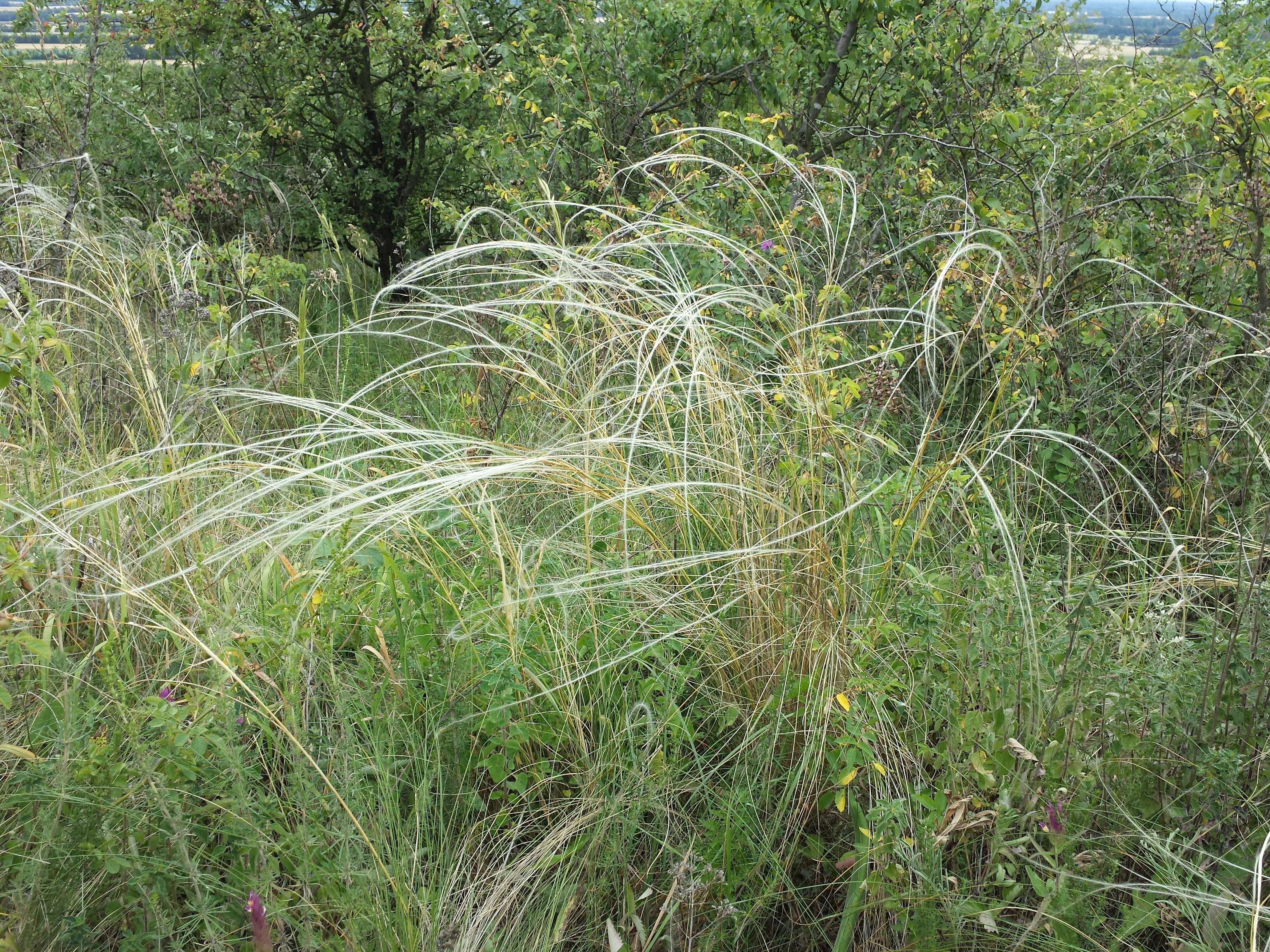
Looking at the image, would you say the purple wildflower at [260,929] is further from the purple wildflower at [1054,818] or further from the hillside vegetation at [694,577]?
the purple wildflower at [1054,818]

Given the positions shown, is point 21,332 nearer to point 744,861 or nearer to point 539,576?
point 539,576

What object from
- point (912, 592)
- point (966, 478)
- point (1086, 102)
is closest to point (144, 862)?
point (912, 592)

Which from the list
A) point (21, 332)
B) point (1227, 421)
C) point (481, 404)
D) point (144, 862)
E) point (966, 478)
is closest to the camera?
point (144, 862)

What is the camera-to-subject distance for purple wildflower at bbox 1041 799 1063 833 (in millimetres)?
1530

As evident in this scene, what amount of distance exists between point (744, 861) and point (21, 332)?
173 centimetres

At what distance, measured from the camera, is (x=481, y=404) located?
3.25 metres

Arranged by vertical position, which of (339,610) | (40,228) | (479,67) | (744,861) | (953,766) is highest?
(479,67)

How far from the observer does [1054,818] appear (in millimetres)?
1541

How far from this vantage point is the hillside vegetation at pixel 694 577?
1.58 metres

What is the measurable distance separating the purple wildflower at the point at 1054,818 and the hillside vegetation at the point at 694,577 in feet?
0.14

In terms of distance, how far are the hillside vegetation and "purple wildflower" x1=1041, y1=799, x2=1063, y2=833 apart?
43 millimetres

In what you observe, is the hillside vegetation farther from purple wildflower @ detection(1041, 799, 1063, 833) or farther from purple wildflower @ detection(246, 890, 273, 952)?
purple wildflower @ detection(246, 890, 273, 952)

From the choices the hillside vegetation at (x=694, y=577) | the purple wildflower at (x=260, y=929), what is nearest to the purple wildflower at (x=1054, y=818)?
the hillside vegetation at (x=694, y=577)

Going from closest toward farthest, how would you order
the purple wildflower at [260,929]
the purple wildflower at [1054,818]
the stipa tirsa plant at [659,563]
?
the purple wildflower at [260,929], the purple wildflower at [1054,818], the stipa tirsa plant at [659,563]
